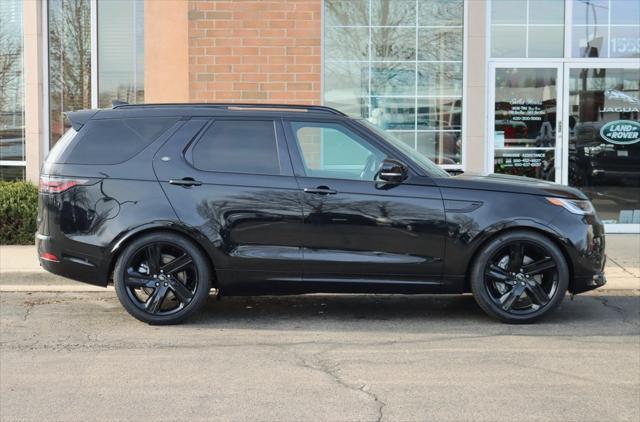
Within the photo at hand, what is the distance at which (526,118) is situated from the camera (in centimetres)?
1171

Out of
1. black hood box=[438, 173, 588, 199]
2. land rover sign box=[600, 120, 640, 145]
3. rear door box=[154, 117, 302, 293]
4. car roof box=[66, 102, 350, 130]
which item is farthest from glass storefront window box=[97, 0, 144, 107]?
land rover sign box=[600, 120, 640, 145]

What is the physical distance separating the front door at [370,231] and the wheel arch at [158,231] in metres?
0.83

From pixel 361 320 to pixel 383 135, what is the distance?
1.63 m

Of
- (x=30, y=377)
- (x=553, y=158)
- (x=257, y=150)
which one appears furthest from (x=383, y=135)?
(x=553, y=158)

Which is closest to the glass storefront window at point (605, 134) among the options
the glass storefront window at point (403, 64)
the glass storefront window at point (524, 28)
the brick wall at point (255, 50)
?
the glass storefront window at point (524, 28)

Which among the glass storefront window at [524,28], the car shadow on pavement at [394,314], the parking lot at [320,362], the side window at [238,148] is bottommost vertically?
the parking lot at [320,362]

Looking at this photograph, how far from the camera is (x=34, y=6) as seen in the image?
11914 millimetres

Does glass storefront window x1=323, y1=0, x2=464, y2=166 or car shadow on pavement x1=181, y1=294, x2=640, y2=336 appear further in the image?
glass storefront window x1=323, y1=0, x2=464, y2=166

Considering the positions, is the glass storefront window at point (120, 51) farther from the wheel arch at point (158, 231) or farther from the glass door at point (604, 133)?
the glass door at point (604, 133)

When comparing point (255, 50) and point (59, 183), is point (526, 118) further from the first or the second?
point (59, 183)

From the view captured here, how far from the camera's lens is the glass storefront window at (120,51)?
12086mm

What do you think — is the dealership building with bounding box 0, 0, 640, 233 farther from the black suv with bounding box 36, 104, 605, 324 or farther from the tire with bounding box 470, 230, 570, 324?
the tire with bounding box 470, 230, 570, 324

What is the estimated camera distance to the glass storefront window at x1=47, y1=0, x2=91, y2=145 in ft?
39.8

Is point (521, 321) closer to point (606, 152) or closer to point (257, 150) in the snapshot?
point (257, 150)
